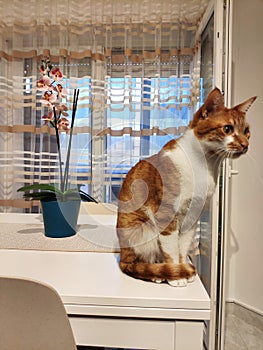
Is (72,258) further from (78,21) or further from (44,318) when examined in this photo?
(78,21)

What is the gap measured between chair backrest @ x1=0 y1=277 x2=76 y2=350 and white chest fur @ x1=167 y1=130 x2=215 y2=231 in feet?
1.13

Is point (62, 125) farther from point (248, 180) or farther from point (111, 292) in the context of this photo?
point (248, 180)

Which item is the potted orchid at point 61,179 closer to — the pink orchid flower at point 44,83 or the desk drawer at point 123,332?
the pink orchid flower at point 44,83

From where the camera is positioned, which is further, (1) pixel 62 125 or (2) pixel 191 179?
(1) pixel 62 125

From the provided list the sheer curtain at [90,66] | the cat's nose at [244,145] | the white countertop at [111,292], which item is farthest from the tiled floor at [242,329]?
the sheer curtain at [90,66]

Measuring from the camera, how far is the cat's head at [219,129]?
684mm

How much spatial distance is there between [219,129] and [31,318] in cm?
59

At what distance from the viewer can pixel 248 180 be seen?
173 centimetres

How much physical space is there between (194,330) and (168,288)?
0.10 m

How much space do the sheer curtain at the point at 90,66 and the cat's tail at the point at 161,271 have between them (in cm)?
150

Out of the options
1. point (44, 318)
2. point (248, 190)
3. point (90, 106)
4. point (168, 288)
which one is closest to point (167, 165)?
point (168, 288)

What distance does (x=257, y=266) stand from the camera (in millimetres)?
1709

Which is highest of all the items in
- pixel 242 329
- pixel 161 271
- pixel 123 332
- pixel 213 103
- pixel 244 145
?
pixel 213 103

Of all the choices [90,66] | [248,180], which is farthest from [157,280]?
[90,66]
